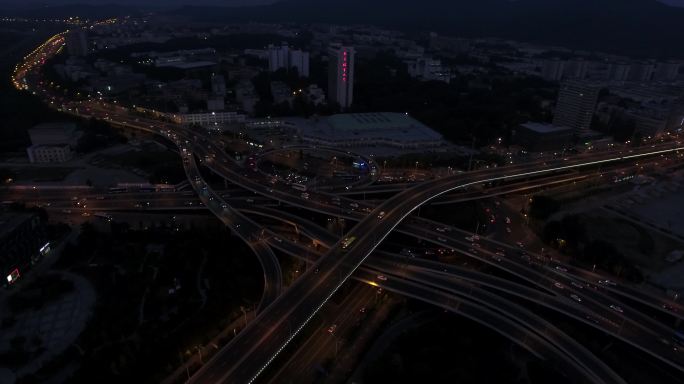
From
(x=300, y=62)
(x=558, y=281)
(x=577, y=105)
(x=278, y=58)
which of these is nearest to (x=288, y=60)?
(x=278, y=58)

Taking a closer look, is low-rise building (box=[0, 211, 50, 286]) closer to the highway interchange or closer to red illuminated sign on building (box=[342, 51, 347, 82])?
the highway interchange

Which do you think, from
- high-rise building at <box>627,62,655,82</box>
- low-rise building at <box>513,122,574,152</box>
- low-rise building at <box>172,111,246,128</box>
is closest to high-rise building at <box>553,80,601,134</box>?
low-rise building at <box>513,122,574,152</box>

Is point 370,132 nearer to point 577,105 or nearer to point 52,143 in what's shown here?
point 577,105

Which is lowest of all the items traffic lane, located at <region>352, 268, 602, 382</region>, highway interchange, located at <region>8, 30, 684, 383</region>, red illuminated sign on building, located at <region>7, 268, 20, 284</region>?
red illuminated sign on building, located at <region>7, 268, 20, 284</region>

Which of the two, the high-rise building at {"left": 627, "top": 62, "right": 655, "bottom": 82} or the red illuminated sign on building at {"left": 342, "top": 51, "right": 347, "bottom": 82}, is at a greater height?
the red illuminated sign on building at {"left": 342, "top": 51, "right": 347, "bottom": 82}

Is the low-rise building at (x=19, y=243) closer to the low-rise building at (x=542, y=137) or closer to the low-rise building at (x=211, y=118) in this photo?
the low-rise building at (x=211, y=118)

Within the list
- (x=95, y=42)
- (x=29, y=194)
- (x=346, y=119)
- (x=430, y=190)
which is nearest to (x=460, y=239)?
(x=430, y=190)

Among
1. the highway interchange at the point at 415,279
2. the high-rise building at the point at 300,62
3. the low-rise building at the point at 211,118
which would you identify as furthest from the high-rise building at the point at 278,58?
the highway interchange at the point at 415,279
